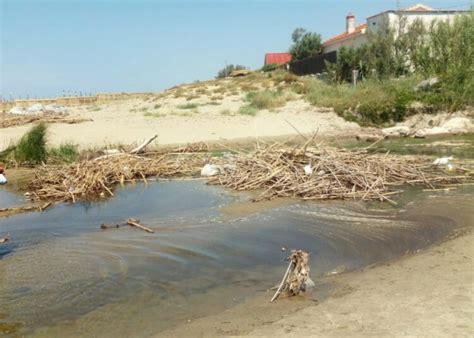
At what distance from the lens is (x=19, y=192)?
41.9 ft

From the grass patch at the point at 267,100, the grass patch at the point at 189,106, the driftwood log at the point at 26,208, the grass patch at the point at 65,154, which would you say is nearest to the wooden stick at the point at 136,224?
the driftwood log at the point at 26,208

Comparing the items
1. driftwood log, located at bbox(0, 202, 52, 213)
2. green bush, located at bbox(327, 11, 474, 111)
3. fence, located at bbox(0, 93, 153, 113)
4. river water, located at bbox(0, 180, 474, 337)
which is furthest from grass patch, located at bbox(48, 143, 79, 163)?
fence, located at bbox(0, 93, 153, 113)

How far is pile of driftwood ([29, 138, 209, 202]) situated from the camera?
39.5 feet

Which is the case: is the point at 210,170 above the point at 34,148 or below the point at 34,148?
below

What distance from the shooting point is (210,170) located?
1346 cm

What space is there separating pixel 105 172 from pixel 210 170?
2592 millimetres

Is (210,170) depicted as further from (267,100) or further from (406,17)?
(406,17)

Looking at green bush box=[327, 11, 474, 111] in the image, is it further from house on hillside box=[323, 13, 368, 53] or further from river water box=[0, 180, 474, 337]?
river water box=[0, 180, 474, 337]

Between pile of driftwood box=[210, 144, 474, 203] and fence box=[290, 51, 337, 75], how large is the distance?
28.8 meters

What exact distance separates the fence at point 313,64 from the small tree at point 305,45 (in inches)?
386

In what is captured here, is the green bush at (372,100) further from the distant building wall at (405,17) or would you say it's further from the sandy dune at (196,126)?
the distant building wall at (405,17)

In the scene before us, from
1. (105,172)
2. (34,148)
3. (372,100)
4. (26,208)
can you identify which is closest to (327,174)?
(105,172)

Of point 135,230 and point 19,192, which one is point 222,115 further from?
point 135,230

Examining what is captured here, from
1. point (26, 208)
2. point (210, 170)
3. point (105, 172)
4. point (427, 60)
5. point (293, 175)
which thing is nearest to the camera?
point (26, 208)
